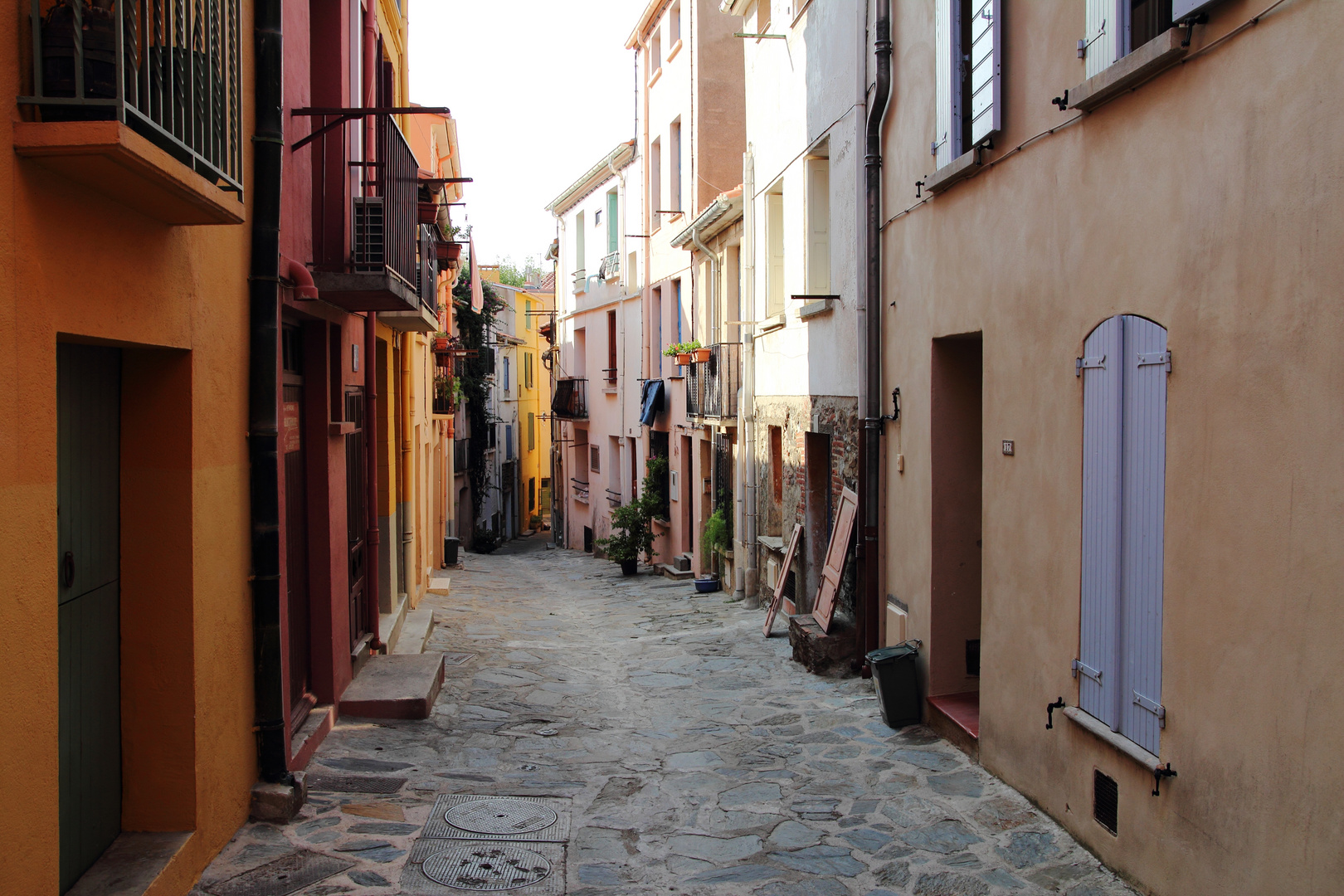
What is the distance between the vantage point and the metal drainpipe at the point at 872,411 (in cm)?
872

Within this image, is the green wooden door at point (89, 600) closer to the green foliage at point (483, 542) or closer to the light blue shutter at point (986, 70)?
the light blue shutter at point (986, 70)

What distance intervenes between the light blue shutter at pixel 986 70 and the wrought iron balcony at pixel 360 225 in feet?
12.9

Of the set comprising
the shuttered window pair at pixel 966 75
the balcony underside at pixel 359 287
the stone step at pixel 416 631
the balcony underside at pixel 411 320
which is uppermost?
the shuttered window pair at pixel 966 75

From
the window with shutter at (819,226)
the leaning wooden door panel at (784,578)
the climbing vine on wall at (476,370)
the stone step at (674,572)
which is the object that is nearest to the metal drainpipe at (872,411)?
the window with shutter at (819,226)

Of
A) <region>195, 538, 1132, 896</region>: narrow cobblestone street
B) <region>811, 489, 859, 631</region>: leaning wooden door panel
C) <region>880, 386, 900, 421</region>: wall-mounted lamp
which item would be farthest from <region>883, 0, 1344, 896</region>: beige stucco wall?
<region>811, 489, 859, 631</region>: leaning wooden door panel

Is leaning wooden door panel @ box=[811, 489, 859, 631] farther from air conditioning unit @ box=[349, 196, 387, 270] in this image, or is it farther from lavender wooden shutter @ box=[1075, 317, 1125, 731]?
air conditioning unit @ box=[349, 196, 387, 270]

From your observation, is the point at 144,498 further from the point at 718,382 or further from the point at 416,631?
the point at 718,382

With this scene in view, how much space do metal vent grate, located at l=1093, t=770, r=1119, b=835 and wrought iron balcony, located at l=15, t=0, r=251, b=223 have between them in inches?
186

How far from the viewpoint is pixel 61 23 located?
9.84 ft

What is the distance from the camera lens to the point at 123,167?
10.3 feet

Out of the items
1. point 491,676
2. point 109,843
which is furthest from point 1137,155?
point 491,676

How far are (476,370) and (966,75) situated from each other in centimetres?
2379

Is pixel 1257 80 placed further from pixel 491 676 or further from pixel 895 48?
pixel 491 676

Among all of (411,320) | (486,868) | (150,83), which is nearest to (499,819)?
(486,868)
